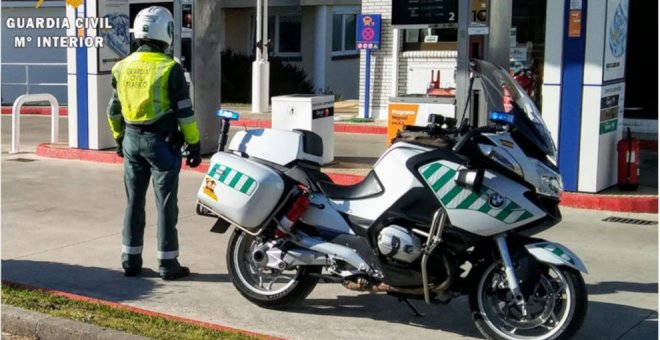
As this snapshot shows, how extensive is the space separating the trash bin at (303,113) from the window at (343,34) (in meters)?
13.2

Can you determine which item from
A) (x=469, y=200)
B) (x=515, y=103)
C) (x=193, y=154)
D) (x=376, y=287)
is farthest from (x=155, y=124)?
(x=515, y=103)

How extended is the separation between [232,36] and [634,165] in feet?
55.3

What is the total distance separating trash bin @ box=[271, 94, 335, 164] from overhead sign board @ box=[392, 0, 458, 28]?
2.29m

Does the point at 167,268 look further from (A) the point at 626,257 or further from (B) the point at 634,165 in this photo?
(B) the point at 634,165

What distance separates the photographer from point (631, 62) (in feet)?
52.0

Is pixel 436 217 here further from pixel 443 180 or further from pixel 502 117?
pixel 502 117

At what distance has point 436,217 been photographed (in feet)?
18.3

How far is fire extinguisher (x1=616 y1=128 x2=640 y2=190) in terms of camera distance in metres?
10.4

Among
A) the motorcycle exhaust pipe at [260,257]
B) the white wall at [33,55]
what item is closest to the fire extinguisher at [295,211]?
the motorcycle exhaust pipe at [260,257]

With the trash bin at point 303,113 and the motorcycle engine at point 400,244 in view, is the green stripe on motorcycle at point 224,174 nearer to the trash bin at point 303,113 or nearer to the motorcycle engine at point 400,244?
the motorcycle engine at point 400,244

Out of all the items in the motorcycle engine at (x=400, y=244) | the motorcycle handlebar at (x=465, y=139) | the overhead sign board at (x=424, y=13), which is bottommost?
the motorcycle engine at (x=400, y=244)

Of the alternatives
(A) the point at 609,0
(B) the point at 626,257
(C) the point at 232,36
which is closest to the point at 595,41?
(A) the point at 609,0

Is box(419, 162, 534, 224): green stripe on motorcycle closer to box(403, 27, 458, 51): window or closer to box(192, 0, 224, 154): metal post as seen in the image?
box(192, 0, 224, 154): metal post

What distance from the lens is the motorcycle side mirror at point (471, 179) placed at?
5.42 m
